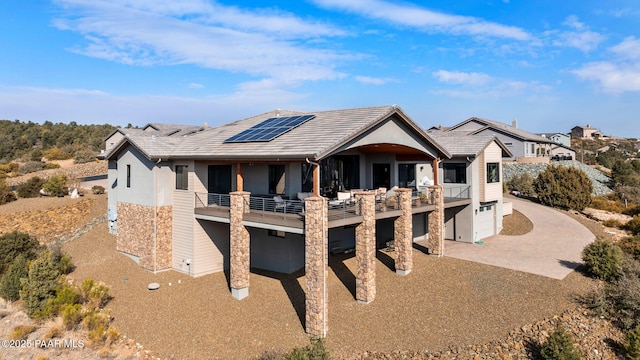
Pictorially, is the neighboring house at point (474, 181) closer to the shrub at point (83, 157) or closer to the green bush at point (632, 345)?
the green bush at point (632, 345)

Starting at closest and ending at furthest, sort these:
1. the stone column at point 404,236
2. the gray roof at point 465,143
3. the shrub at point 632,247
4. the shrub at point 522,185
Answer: the stone column at point 404,236
the shrub at point 632,247
the gray roof at point 465,143
the shrub at point 522,185

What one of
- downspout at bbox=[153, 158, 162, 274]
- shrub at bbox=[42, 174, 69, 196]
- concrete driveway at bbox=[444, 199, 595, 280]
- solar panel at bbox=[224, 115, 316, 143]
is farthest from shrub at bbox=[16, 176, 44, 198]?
concrete driveway at bbox=[444, 199, 595, 280]

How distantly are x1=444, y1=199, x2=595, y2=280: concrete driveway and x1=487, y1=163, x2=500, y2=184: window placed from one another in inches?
145

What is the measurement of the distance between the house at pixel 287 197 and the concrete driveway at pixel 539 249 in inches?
68.0

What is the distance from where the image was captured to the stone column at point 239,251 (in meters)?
14.5

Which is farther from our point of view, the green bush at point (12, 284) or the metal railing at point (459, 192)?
the metal railing at point (459, 192)

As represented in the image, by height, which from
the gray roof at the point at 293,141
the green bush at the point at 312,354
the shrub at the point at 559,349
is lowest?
Result: the shrub at the point at 559,349

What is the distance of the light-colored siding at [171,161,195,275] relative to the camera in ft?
57.3

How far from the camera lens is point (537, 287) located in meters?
14.6

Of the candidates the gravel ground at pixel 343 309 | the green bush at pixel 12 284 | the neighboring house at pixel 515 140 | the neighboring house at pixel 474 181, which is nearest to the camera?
the gravel ground at pixel 343 309

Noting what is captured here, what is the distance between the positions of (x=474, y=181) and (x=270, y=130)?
13.2 m

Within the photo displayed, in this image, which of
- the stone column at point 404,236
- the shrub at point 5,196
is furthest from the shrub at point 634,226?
the shrub at point 5,196

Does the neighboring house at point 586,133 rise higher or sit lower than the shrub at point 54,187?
higher

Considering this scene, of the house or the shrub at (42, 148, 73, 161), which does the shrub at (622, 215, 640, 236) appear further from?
the shrub at (42, 148, 73, 161)
